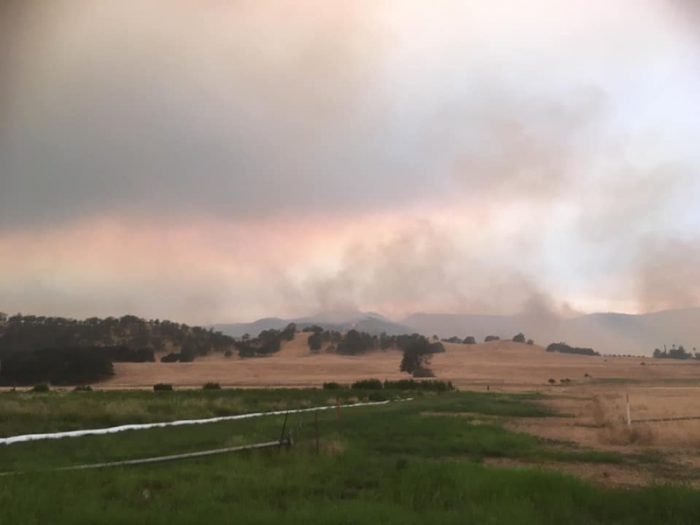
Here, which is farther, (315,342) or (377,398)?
(315,342)

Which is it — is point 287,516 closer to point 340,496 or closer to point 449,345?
point 340,496

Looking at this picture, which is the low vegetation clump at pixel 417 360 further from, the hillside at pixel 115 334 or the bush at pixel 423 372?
the hillside at pixel 115 334

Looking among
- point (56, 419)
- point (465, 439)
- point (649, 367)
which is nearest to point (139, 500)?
point (465, 439)

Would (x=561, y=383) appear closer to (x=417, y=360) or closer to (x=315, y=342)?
(x=417, y=360)

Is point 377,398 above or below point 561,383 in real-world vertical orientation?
above

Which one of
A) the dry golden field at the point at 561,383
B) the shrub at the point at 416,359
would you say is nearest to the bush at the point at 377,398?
the dry golden field at the point at 561,383

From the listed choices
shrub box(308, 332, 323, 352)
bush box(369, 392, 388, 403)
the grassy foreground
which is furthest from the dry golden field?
bush box(369, 392, 388, 403)

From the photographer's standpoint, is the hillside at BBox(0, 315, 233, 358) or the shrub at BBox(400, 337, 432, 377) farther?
the hillside at BBox(0, 315, 233, 358)

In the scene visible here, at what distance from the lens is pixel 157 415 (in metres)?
34.2

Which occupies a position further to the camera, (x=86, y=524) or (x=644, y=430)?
(x=644, y=430)

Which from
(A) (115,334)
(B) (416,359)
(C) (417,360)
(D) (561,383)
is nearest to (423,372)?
(C) (417,360)

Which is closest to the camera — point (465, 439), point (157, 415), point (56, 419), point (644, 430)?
point (465, 439)

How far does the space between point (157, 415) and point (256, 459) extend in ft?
60.0

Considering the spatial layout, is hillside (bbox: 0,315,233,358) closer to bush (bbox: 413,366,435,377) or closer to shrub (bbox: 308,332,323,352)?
shrub (bbox: 308,332,323,352)
